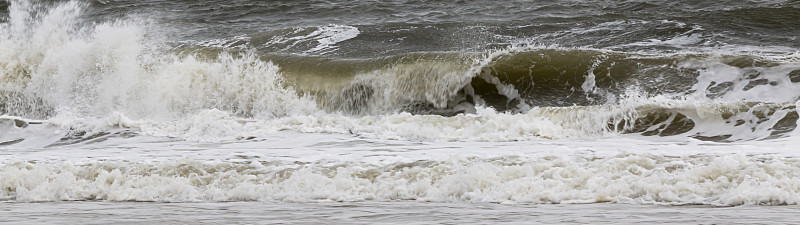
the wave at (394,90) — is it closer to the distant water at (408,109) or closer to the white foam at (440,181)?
the distant water at (408,109)

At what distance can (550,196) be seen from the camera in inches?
213

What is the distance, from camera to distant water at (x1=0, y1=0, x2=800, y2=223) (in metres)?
5.70

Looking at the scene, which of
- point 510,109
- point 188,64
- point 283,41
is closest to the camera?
point 510,109

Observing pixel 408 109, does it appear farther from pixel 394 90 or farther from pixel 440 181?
pixel 440 181

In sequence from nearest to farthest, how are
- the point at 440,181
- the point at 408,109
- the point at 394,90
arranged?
the point at 440,181 → the point at 408,109 → the point at 394,90

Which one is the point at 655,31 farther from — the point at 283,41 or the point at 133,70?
the point at 133,70

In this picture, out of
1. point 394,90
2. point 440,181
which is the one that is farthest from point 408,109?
point 440,181

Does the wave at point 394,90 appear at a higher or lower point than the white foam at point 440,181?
higher

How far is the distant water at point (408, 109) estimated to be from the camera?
5695 mm

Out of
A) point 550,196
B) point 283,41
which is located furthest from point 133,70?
point 550,196

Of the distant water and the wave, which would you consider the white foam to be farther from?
the wave

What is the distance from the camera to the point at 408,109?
10.1 metres

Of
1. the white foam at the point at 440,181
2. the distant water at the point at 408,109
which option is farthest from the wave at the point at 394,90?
the white foam at the point at 440,181

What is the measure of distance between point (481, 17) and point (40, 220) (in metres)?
11.0
